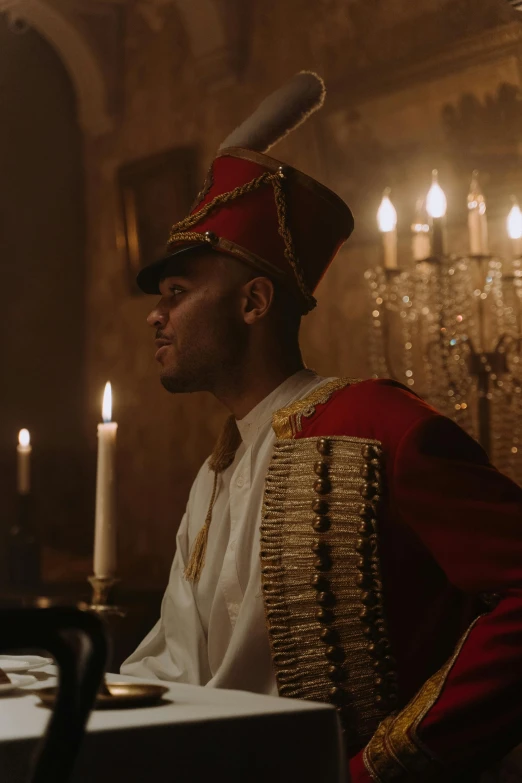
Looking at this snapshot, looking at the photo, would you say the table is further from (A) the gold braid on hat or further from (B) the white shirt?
(A) the gold braid on hat

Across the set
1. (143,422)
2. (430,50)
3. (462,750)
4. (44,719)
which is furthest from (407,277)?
(44,719)

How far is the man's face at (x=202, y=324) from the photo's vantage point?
1.90m

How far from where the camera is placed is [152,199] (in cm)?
429

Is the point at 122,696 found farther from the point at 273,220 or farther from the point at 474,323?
the point at 474,323

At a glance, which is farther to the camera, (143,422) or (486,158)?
(143,422)

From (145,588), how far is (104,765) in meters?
2.23

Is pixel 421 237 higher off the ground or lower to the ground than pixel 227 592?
higher

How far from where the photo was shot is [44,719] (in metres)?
0.87

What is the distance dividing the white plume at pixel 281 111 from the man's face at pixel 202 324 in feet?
0.84

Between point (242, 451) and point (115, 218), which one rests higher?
point (115, 218)

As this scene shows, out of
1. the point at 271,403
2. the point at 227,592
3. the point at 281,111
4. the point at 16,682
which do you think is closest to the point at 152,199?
the point at 281,111

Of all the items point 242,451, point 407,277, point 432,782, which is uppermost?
point 407,277

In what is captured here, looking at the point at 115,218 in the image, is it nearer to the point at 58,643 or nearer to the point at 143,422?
the point at 143,422

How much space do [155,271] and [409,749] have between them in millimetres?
1025
